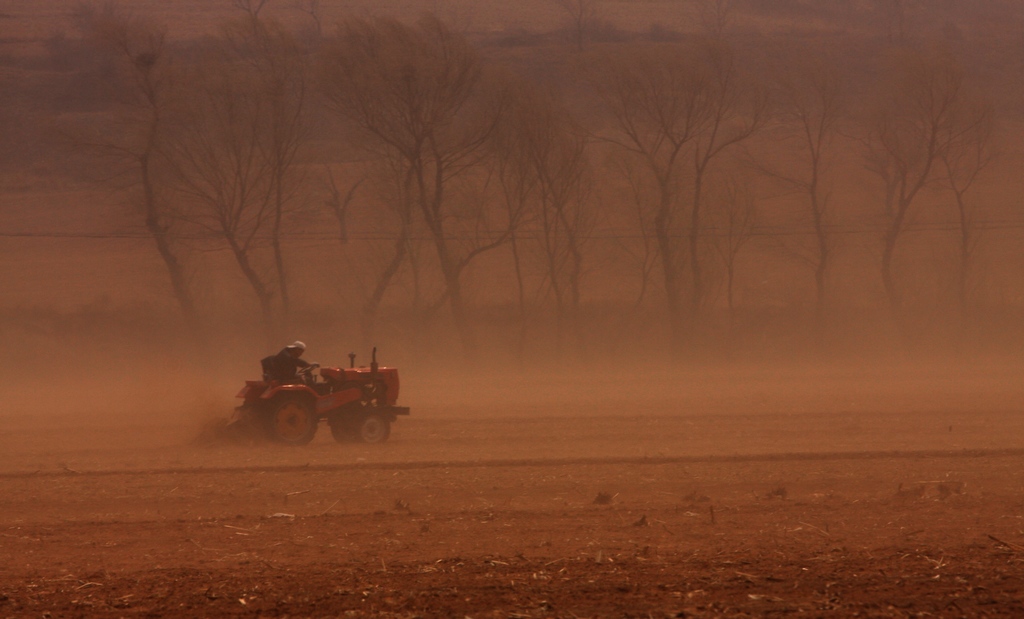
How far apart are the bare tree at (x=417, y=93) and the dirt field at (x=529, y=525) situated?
22977 millimetres

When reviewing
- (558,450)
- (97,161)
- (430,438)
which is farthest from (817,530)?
(97,161)

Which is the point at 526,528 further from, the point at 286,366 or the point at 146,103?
the point at 146,103

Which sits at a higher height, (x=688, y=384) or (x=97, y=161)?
(x=97, y=161)

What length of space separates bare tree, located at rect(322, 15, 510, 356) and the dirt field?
2298 centimetres

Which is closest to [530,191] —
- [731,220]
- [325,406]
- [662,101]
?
[662,101]

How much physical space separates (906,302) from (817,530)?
42820 millimetres

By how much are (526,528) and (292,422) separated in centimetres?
699

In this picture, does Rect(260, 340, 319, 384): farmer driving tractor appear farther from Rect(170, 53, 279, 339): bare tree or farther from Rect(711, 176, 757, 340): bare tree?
Rect(711, 176, 757, 340): bare tree

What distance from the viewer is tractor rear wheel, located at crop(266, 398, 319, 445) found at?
14867mm

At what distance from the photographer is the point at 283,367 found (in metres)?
15.2

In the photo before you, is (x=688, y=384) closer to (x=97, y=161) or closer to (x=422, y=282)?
(x=422, y=282)

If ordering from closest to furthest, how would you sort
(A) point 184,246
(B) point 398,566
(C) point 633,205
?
(B) point 398,566, (A) point 184,246, (C) point 633,205

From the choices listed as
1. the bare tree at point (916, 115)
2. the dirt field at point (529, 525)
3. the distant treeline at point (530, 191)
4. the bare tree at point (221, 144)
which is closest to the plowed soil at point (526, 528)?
the dirt field at point (529, 525)

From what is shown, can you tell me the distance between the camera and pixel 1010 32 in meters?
97.9
